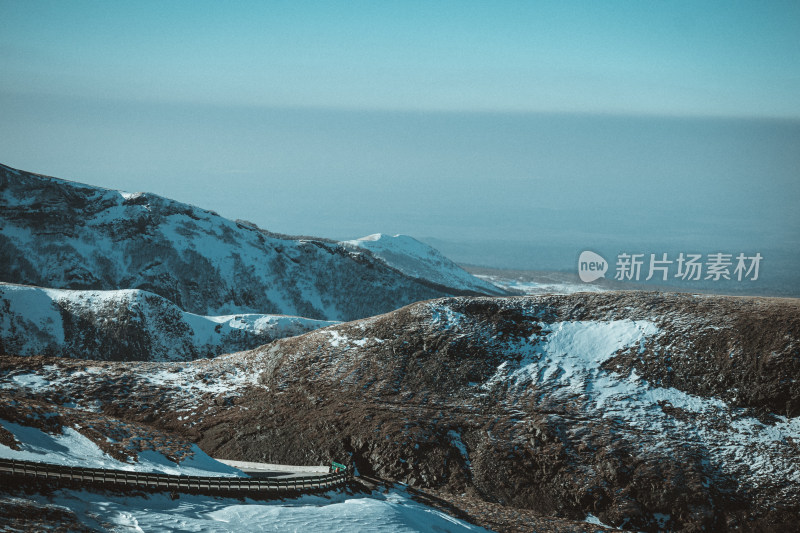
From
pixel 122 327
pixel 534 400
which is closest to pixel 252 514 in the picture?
pixel 534 400

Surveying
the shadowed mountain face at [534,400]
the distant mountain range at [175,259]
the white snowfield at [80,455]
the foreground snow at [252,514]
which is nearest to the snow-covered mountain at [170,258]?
the distant mountain range at [175,259]

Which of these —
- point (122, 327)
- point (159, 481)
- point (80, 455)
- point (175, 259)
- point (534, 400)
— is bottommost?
point (80, 455)

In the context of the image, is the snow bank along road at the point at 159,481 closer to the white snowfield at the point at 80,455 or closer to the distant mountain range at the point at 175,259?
the white snowfield at the point at 80,455

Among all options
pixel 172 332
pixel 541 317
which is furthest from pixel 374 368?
pixel 172 332

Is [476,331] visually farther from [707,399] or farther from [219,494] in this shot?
[219,494]

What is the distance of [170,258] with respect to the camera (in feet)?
402

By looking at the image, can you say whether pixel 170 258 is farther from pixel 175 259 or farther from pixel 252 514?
pixel 252 514

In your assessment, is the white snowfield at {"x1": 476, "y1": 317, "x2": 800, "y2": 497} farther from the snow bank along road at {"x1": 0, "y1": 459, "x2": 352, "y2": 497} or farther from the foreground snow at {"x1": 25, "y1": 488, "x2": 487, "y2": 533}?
the snow bank along road at {"x1": 0, "y1": 459, "x2": 352, "y2": 497}

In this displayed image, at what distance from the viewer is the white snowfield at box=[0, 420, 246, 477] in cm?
2688

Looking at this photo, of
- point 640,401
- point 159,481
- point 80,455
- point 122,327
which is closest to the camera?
point 159,481

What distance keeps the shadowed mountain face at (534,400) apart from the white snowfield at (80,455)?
11.2 meters

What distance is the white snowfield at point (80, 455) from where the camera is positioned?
26875 millimetres

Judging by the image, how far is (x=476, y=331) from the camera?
53031 mm

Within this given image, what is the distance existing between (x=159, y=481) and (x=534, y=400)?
91.4 feet
